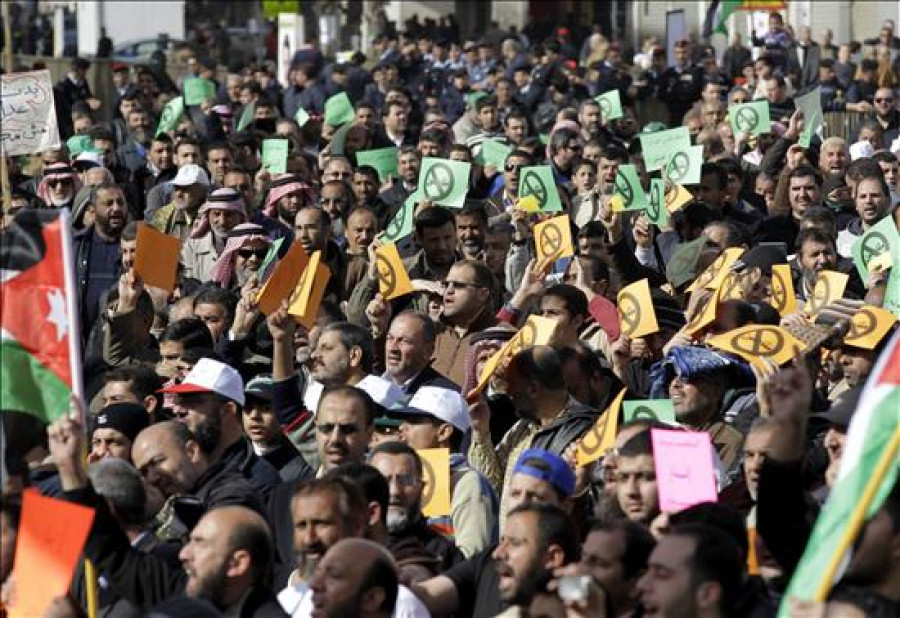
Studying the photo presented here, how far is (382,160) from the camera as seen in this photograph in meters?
18.5

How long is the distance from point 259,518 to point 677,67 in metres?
19.8

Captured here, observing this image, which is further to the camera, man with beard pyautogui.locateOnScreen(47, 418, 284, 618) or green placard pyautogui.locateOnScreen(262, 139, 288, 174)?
green placard pyautogui.locateOnScreen(262, 139, 288, 174)

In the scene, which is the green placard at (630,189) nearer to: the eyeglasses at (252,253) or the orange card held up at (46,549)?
the eyeglasses at (252,253)

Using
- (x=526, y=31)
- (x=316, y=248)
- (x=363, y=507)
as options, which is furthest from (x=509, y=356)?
(x=526, y=31)

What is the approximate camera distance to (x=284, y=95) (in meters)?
26.9

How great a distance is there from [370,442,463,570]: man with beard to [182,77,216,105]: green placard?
1528 centimetres

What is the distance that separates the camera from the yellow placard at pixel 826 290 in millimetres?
11617

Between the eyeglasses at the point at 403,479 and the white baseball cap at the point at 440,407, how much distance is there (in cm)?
93

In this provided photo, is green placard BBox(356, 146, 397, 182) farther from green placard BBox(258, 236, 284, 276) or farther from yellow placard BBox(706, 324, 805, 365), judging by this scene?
yellow placard BBox(706, 324, 805, 365)

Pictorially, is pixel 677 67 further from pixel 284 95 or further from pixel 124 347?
pixel 124 347

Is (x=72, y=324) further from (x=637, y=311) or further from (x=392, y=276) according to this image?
(x=392, y=276)

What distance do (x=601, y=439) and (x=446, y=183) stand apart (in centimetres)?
683

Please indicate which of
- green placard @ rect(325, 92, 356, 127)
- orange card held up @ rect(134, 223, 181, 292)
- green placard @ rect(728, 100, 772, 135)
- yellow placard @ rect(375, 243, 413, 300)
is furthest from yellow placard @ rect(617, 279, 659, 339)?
green placard @ rect(325, 92, 356, 127)

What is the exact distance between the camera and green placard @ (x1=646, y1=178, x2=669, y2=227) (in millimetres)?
15078
